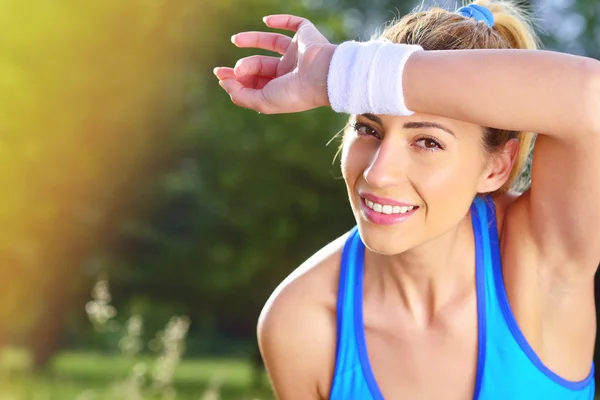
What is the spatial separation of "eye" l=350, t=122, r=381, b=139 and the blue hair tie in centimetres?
49

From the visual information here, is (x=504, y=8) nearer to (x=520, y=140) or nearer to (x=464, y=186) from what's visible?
(x=520, y=140)

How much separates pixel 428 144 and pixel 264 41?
532 millimetres

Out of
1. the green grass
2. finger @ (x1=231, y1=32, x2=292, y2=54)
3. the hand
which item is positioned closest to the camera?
the hand

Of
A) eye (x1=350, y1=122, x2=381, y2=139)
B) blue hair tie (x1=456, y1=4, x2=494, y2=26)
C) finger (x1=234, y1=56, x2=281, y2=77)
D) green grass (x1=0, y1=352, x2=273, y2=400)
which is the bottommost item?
green grass (x1=0, y1=352, x2=273, y2=400)

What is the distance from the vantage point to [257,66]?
2713 mm

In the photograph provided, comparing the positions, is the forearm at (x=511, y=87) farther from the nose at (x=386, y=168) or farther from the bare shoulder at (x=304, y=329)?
the bare shoulder at (x=304, y=329)

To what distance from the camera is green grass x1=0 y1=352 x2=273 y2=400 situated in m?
16.4

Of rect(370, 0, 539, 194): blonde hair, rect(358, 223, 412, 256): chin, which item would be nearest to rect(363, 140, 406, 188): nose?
rect(358, 223, 412, 256): chin

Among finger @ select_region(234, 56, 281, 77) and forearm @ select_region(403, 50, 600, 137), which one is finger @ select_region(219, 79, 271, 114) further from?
forearm @ select_region(403, 50, 600, 137)

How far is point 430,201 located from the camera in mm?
2594

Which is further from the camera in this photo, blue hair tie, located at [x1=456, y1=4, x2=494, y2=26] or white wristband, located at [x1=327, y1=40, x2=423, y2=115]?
blue hair tie, located at [x1=456, y1=4, x2=494, y2=26]

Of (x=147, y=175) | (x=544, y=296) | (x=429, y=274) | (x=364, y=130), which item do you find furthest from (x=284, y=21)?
(x=147, y=175)

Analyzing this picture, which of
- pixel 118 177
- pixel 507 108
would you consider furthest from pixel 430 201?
pixel 118 177

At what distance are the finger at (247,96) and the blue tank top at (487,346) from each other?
26.0 inches
